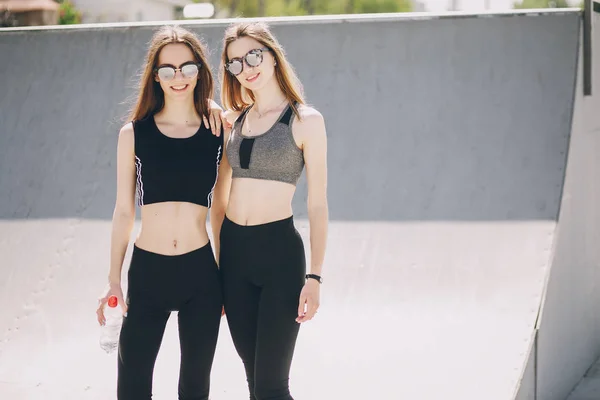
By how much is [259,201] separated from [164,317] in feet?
1.87

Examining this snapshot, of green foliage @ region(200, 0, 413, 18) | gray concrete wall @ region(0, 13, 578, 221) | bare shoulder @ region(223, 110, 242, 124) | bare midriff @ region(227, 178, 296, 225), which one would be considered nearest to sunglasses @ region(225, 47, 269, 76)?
bare shoulder @ region(223, 110, 242, 124)

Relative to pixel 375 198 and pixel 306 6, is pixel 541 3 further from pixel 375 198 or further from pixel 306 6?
pixel 375 198

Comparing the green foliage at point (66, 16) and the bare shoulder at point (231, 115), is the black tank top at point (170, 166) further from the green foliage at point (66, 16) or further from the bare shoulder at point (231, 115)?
the green foliage at point (66, 16)

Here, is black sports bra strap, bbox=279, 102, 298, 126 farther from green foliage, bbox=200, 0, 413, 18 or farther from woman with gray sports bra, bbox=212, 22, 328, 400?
green foliage, bbox=200, 0, 413, 18

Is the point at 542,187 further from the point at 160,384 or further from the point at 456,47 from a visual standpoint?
the point at 160,384

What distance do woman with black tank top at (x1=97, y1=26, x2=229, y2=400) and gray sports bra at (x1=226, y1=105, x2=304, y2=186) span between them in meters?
0.14

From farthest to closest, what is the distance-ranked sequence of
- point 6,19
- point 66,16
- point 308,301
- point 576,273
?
point 66,16
point 6,19
point 576,273
point 308,301

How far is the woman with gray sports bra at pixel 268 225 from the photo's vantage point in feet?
9.21

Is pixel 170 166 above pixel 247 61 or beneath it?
beneath

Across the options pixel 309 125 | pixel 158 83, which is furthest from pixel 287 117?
pixel 158 83

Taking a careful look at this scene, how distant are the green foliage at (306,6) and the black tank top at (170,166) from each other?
42.9 metres

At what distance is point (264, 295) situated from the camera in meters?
2.81

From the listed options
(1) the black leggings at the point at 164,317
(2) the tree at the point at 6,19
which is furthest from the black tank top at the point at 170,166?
(2) the tree at the point at 6,19

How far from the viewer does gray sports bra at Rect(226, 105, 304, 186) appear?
9.39ft
